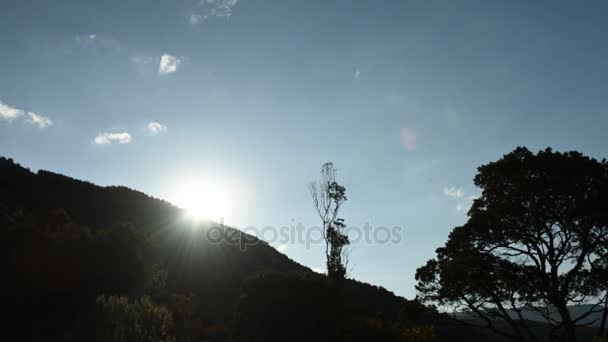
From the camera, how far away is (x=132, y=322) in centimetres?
1242

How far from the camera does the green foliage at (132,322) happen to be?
38.1ft

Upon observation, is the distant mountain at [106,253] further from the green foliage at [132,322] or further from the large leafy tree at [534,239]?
the large leafy tree at [534,239]

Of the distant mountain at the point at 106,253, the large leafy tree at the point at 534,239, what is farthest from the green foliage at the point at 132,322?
the large leafy tree at the point at 534,239

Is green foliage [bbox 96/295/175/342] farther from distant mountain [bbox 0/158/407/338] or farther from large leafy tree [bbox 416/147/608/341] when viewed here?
large leafy tree [bbox 416/147/608/341]

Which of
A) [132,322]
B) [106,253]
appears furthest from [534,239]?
[106,253]

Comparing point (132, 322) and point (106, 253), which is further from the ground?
point (106, 253)

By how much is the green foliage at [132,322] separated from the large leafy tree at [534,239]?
12.1m

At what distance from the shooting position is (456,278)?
16500 mm

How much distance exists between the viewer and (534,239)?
16.2 metres

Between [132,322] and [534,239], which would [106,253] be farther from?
[534,239]

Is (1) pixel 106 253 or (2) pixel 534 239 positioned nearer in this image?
(2) pixel 534 239

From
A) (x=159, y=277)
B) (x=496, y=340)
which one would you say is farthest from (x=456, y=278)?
(x=496, y=340)

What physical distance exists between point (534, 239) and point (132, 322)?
16.3 metres

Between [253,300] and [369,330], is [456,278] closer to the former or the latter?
[369,330]
